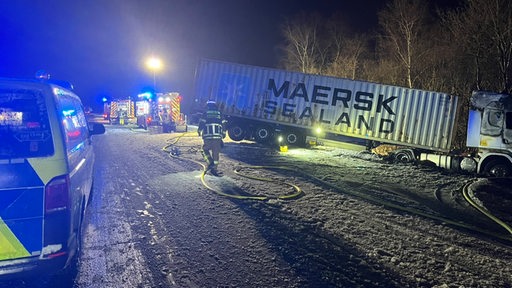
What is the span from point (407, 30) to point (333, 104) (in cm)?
1096

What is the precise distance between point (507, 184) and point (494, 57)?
1060 centimetres

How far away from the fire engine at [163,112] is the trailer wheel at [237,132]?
20.2 ft

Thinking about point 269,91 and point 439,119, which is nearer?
point 439,119

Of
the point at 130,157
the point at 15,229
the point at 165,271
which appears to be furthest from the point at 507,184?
the point at 130,157

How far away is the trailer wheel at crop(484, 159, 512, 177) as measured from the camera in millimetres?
8742

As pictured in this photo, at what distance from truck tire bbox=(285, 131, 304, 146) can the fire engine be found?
29.2 ft

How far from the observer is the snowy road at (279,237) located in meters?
3.31

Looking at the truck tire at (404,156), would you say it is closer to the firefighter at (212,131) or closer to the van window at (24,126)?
the firefighter at (212,131)

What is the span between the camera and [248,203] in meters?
5.69

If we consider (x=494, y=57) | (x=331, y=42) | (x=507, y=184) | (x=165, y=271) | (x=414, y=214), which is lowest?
(x=165, y=271)

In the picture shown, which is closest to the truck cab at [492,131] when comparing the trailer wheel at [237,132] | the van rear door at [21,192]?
the trailer wheel at [237,132]

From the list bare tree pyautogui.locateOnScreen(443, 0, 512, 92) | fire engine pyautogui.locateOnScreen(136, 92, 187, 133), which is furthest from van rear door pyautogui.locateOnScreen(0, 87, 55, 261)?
bare tree pyautogui.locateOnScreen(443, 0, 512, 92)

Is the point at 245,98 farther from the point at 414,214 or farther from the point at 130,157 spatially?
the point at 414,214

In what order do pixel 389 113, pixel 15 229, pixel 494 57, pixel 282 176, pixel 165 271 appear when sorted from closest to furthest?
pixel 15 229 → pixel 165 271 → pixel 282 176 → pixel 389 113 → pixel 494 57
